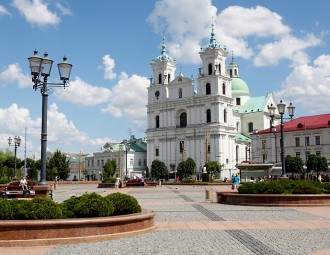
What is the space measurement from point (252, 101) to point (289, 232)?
4323 inches

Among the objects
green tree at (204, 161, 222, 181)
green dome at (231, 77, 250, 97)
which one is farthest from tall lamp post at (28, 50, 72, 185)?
green dome at (231, 77, 250, 97)

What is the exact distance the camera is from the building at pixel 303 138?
251ft

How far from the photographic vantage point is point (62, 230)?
10.2 m

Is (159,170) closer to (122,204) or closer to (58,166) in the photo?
(58,166)

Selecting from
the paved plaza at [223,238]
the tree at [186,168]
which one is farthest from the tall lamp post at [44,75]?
the tree at [186,168]

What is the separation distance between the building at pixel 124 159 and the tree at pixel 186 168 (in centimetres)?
2610

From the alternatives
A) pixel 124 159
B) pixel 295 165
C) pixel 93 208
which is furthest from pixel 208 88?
pixel 93 208

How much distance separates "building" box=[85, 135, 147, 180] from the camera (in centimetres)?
11900

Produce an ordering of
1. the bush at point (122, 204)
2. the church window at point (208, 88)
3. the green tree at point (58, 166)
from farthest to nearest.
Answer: the church window at point (208, 88), the green tree at point (58, 166), the bush at point (122, 204)

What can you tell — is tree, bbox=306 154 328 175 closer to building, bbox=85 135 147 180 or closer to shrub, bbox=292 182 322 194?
shrub, bbox=292 182 322 194

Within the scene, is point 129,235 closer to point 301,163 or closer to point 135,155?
point 301,163

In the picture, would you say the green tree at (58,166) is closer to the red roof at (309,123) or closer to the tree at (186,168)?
the tree at (186,168)

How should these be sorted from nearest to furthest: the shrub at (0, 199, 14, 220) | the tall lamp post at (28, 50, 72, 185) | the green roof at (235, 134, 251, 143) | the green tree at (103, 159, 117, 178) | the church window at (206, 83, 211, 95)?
the shrub at (0, 199, 14, 220)
the tall lamp post at (28, 50, 72, 185)
the church window at (206, 83, 211, 95)
the green roof at (235, 134, 251, 143)
the green tree at (103, 159, 117, 178)

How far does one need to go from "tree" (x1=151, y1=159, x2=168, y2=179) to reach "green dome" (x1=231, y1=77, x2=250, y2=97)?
33685 mm
